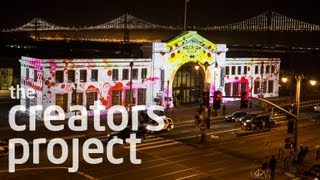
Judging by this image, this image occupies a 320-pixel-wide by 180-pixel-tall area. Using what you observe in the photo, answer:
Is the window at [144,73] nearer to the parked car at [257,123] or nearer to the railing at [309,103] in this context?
the parked car at [257,123]

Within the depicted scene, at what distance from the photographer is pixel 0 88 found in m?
75.9

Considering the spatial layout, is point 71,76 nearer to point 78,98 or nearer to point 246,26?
point 78,98

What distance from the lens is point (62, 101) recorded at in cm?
5609

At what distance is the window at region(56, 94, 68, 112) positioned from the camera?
5575cm

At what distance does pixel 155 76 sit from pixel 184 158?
26.2 m

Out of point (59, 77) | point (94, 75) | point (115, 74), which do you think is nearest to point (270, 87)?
point (115, 74)

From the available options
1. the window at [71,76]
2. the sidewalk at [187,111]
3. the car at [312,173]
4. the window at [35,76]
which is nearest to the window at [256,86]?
the sidewalk at [187,111]

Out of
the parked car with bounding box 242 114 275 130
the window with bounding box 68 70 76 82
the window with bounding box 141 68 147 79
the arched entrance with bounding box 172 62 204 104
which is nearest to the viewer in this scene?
the parked car with bounding box 242 114 275 130

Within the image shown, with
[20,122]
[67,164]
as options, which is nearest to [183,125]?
[20,122]

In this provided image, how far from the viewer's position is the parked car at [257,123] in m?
52.0

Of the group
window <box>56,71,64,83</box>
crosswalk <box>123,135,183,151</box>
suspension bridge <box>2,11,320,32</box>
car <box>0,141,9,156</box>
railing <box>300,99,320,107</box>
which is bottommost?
crosswalk <box>123,135,183,151</box>

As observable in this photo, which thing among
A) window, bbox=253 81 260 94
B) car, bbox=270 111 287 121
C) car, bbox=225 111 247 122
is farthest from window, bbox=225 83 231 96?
car, bbox=225 111 247 122

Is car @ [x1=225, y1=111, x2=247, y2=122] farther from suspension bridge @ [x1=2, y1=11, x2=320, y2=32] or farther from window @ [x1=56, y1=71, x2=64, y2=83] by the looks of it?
suspension bridge @ [x1=2, y1=11, x2=320, y2=32]

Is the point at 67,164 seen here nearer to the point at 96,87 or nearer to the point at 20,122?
the point at 20,122
